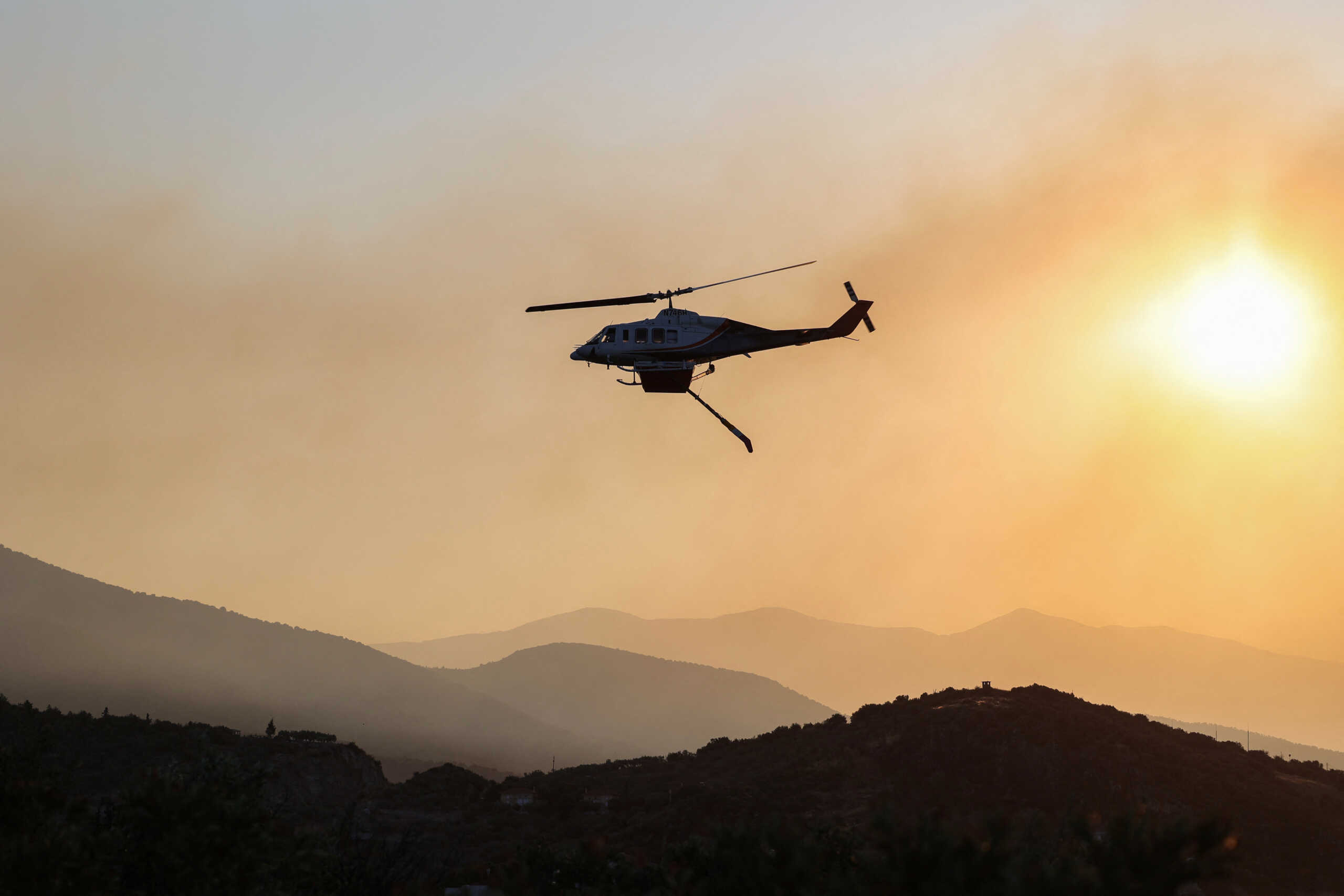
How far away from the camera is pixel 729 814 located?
→ 6009 cm

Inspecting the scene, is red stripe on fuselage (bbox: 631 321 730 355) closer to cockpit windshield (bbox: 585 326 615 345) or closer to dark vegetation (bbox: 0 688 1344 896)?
cockpit windshield (bbox: 585 326 615 345)

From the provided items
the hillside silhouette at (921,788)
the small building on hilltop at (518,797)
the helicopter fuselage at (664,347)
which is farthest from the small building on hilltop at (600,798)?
the helicopter fuselage at (664,347)

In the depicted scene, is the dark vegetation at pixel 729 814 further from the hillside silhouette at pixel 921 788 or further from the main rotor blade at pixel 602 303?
the main rotor blade at pixel 602 303

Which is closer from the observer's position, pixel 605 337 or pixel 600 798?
pixel 605 337

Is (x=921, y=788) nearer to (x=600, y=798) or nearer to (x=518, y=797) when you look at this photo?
(x=600, y=798)

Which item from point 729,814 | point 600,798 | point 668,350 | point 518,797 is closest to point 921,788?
point 729,814

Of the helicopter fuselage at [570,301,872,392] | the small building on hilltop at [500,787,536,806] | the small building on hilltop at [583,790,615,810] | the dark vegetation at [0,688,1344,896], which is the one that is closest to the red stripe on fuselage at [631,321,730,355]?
the helicopter fuselage at [570,301,872,392]

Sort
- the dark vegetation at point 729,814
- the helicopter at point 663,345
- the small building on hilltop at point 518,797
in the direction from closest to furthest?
the dark vegetation at point 729,814, the helicopter at point 663,345, the small building on hilltop at point 518,797

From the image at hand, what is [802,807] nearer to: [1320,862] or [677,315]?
[1320,862]

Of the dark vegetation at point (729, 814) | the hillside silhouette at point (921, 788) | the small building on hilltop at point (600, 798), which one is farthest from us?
the small building on hilltop at point (600, 798)

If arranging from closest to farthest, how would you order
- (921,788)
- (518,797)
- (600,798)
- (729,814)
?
(729,814) < (921,788) < (600,798) < (518,797)

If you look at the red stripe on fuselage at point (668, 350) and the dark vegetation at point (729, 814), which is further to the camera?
the red stripe on fuselage at point (668, 350)

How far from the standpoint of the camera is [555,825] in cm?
6053

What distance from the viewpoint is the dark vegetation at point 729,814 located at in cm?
2303
